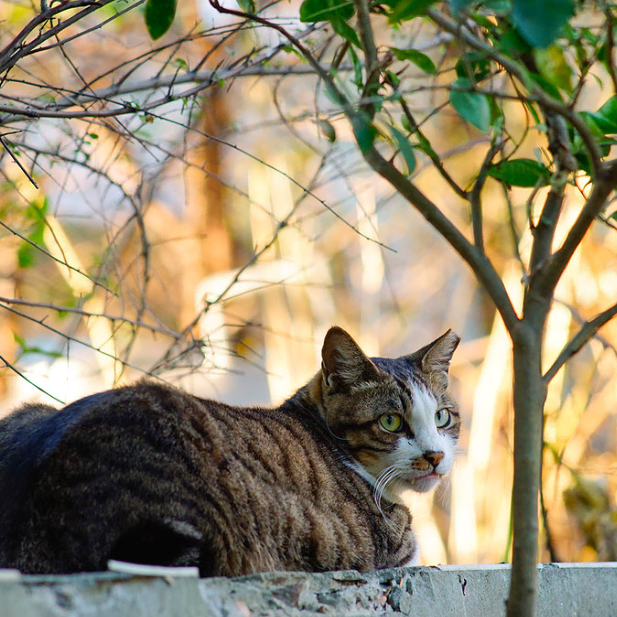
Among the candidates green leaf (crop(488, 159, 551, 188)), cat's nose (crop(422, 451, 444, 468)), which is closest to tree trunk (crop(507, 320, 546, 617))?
green leaf (crop(488, 159, 551, 188))

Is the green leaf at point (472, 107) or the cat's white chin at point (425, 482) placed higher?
the green leaf at point (472, 107)

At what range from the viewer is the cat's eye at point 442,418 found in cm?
190

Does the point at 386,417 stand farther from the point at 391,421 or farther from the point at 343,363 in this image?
the point at 343,363

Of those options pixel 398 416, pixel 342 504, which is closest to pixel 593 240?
pixel 398 416

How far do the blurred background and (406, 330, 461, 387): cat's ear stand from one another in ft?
0.94

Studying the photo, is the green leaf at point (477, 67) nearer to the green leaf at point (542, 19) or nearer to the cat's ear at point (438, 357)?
the green leaf at point (542, 19)

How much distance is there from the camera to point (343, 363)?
6.13 feet

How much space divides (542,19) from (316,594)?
94 centimetres

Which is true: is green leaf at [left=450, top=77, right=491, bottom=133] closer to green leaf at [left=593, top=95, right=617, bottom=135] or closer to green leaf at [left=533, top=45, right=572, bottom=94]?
green leaf at [left=533, top=45, right=572, bottom=94]

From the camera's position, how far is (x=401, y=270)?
5938mm

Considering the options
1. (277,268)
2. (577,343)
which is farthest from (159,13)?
(277,268)

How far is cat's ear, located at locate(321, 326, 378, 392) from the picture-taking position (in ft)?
6.02

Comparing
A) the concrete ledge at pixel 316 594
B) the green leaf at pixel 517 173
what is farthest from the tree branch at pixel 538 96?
the concrete ledge at pixel 316 594

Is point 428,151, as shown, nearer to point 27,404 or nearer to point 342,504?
point 342,504
